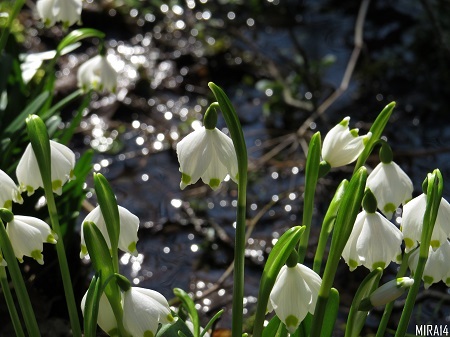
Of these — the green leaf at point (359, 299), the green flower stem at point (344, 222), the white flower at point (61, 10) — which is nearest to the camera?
the green flower stem at point (344, 222)

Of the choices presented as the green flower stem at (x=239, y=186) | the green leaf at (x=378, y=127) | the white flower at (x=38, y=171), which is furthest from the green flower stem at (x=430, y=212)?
the white flower at (x=38, y=171)

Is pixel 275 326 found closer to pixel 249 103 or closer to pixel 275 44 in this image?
pixel 249 103

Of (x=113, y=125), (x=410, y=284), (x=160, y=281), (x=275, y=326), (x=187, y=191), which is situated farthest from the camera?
(x=113, y=125)

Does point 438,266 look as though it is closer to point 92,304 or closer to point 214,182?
point 214,182

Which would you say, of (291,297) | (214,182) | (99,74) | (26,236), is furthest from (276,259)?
(99,74)

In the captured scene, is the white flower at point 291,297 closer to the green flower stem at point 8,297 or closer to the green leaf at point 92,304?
the green leaf at point 92,304

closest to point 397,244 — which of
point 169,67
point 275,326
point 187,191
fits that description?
point 275,326
